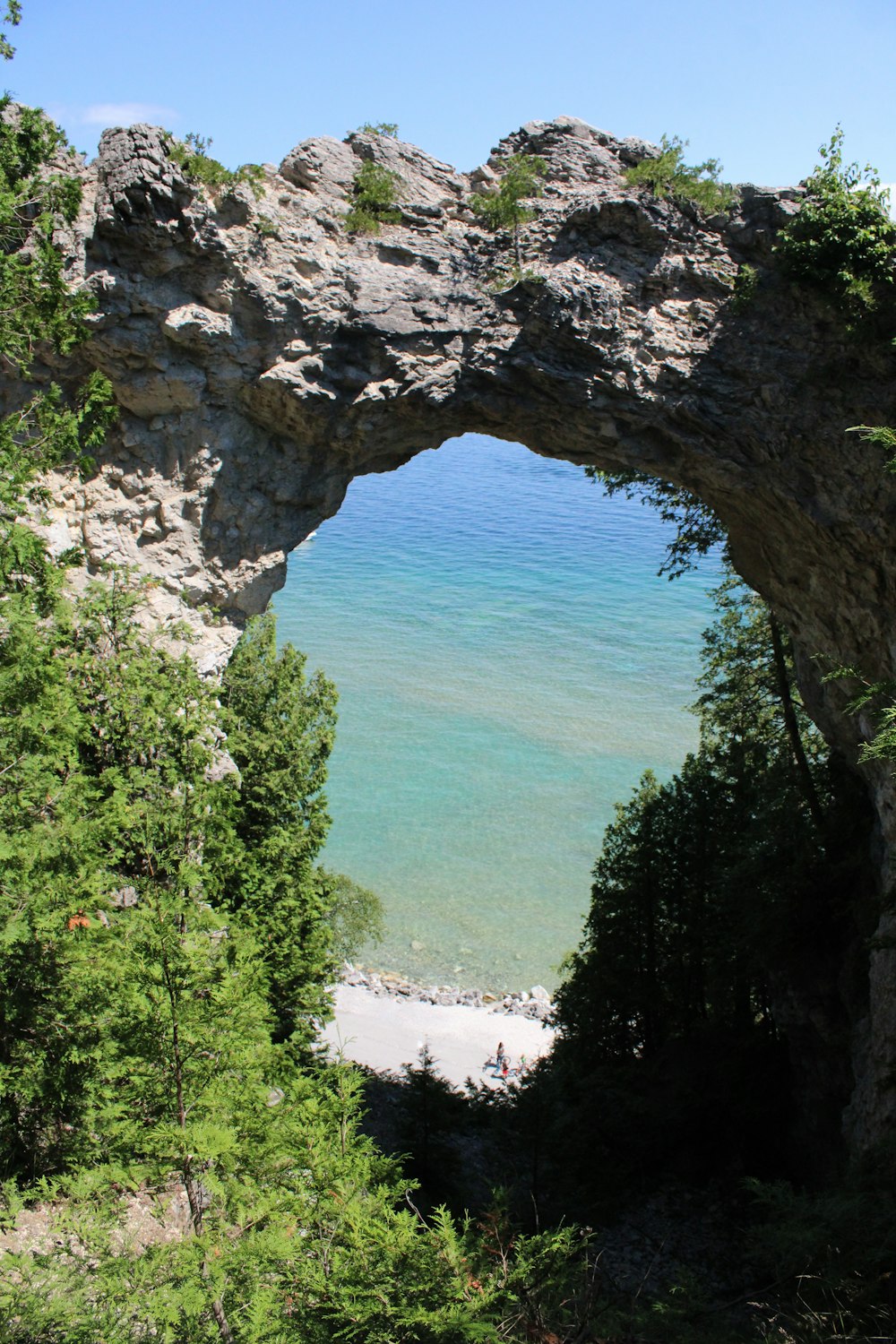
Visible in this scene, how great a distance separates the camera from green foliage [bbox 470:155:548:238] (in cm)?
1351

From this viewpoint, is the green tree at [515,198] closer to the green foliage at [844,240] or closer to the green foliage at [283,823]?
the green foliage at [844,240]

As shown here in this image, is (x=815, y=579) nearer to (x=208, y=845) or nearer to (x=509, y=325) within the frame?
(x=509, y=325)

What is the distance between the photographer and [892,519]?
12.0 metres

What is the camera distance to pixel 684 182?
1318 cm

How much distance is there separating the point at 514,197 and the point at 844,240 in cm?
469

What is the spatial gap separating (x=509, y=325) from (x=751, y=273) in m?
3.50

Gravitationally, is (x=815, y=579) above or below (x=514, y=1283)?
above

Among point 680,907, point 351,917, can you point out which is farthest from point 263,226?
point 351,917

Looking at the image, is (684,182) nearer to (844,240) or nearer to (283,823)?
(844,240)

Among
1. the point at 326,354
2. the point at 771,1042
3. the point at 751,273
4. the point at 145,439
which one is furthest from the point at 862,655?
the point at 145,439

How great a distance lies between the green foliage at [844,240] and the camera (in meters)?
11.8

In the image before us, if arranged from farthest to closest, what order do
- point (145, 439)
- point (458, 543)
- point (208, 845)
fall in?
point (458, 543) < point (145, 439) < point (208, 845)

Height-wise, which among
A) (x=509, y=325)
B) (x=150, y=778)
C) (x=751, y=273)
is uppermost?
(x=751, y=273)

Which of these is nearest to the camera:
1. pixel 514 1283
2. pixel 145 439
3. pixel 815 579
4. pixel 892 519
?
pixel 514 1283
